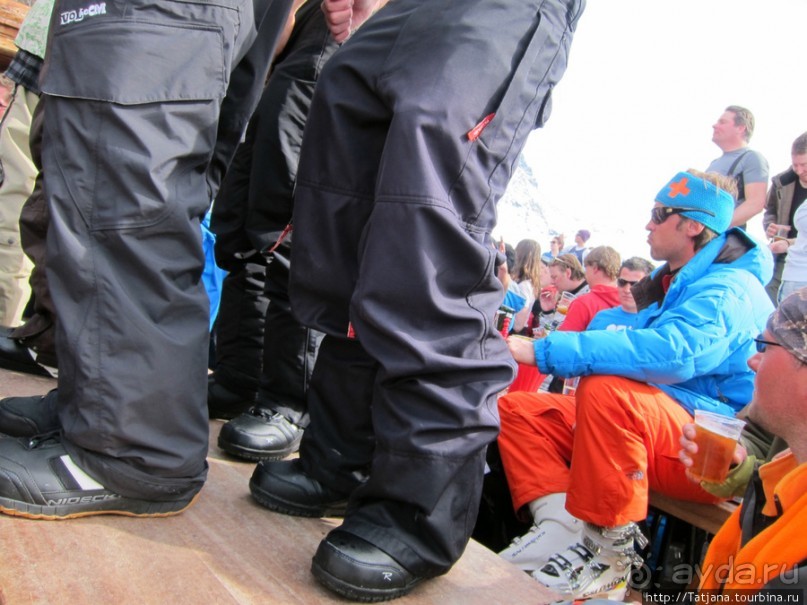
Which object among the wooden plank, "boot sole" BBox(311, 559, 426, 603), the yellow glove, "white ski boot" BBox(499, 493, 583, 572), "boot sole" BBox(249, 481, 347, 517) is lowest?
"white ski boot" BBox(499, 493, 583, 572)

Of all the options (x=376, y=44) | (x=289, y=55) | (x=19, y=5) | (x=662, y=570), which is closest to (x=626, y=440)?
(x=662, y=570)

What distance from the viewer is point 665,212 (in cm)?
319

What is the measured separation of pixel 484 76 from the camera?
1.38 metres

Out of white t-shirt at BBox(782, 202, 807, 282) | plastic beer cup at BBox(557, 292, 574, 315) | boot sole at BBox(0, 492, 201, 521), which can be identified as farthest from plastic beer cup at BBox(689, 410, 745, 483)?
plastic beer cup at BBox(557, 292, 574, 315)

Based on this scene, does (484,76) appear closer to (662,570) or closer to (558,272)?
(662,570)

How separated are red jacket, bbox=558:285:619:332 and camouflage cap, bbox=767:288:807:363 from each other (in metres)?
2.92

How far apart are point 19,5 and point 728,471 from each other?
203 inches

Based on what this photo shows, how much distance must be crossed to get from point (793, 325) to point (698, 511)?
990 millimetres

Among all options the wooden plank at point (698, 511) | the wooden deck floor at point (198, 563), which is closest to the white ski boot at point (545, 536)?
the wooden plank at point (698, 511)

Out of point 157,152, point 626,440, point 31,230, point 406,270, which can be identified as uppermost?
point 157,152

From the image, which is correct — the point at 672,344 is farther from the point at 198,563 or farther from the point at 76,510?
the point at 76,510

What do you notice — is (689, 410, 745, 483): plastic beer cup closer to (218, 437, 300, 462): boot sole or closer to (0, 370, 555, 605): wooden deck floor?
(0, 370, 555, 605): wooden deck floor

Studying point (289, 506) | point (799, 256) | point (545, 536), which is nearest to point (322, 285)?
point (289, 506)

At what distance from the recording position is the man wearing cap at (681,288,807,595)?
1428 millimetres
